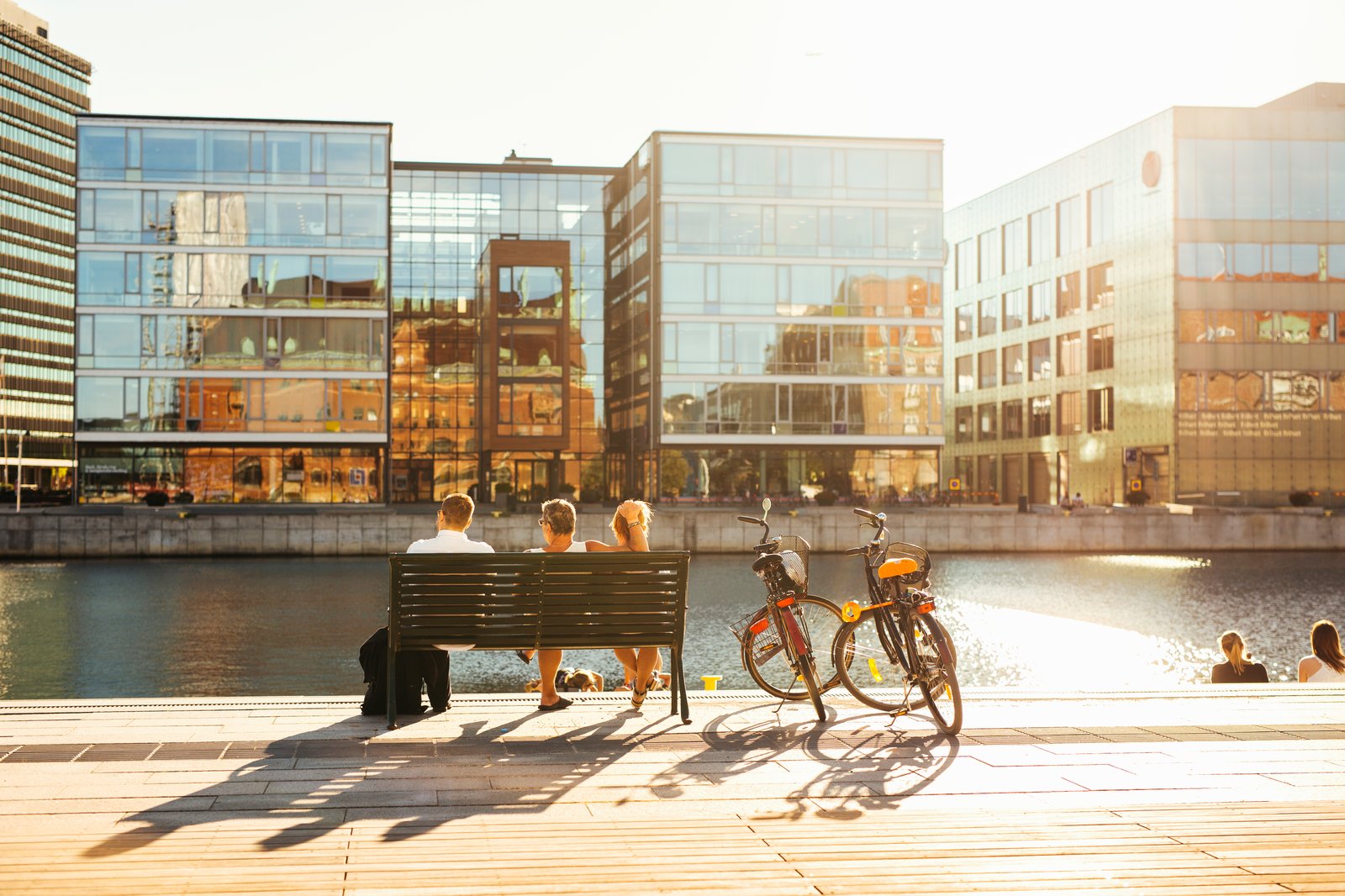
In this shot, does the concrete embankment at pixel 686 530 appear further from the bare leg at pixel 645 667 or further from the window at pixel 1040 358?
the bare leg at pixel 645 667

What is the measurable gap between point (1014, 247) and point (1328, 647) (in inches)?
2892

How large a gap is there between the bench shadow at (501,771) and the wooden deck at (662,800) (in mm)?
22

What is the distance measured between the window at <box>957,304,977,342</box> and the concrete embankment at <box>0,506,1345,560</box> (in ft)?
119

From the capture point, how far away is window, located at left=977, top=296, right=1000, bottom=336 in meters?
85.9

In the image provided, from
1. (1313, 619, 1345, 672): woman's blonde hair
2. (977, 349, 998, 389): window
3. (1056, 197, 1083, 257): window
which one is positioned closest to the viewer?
(1313, 619, 1345, 672): woman's blonde hair

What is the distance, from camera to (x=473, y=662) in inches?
875

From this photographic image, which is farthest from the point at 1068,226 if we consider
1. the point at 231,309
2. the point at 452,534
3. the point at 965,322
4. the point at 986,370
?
the point at 452,534

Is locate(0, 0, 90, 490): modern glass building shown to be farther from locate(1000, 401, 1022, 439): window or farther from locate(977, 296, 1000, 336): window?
locate(1000, 401, 1022, 439): window

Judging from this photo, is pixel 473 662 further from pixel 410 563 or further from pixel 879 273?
pixel 879 273

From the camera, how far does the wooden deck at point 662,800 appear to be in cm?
452

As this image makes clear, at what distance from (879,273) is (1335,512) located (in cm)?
2307

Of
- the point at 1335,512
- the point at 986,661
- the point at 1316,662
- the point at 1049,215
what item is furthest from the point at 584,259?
the point at 1316,662

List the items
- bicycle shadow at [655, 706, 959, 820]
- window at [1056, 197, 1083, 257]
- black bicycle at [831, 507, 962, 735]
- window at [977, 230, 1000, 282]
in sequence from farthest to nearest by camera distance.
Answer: window at [977, 230, 1000, 282] → window at [1056, 197, 1083, 257] → black bicycle at [831, 507, 962, 735] → bicycle shadow at [655, 706, 959, 820]

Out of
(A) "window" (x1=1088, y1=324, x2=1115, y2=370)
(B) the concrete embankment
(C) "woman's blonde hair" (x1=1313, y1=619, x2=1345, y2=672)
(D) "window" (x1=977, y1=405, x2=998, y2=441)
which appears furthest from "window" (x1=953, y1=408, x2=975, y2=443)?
(C) "woman's blonde hair" (x1=1313, y1=619, x2=1345, y2=672)
